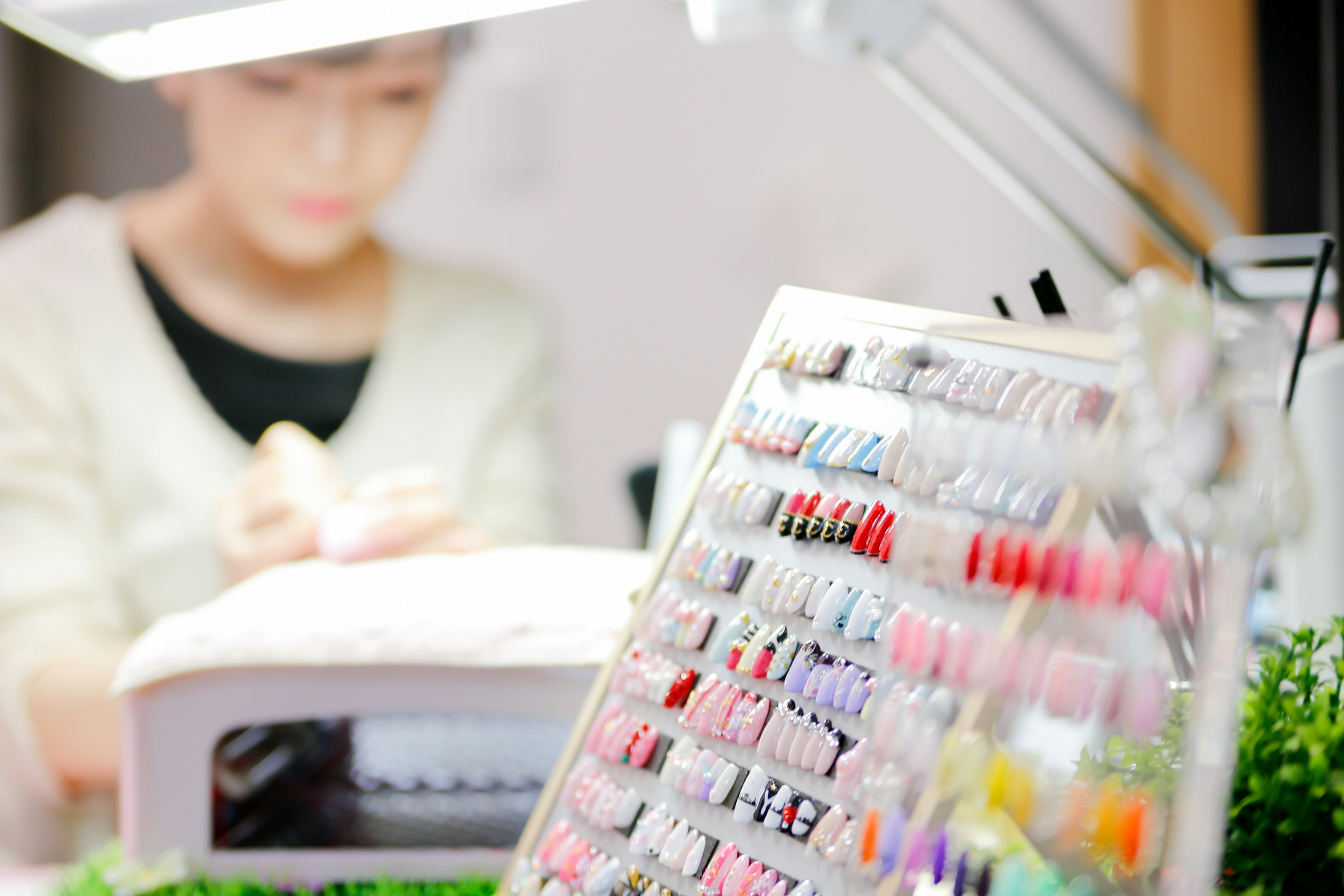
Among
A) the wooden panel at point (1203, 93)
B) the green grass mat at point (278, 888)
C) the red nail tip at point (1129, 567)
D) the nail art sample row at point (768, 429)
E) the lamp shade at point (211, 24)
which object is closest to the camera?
the red nail tip at point (1129, 567)

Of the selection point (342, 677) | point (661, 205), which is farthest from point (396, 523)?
point (661, 205)

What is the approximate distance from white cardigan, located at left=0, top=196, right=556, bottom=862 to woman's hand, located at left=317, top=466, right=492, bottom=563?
0.15 ft

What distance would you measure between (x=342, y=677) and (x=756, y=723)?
63 cm

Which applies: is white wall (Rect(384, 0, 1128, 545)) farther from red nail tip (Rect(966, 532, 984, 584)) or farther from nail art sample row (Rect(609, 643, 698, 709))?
red nail tip (Rect(966, 532, 984, 584))

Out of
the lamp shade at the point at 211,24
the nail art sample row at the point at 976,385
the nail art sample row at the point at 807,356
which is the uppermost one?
the lamp shade at the point at 211,24

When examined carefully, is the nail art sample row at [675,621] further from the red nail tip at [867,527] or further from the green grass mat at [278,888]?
the green grass mat at [278,888]

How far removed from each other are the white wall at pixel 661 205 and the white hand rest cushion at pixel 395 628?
30.3 inches

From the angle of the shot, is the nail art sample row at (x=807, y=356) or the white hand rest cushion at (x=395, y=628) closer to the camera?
the nail art sample row at (x=807, y=356)

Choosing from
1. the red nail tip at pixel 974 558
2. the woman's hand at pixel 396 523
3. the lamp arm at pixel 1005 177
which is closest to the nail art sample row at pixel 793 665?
the red nail tip at pixel 974 558

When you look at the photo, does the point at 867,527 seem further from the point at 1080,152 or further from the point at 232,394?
the point at 232,394

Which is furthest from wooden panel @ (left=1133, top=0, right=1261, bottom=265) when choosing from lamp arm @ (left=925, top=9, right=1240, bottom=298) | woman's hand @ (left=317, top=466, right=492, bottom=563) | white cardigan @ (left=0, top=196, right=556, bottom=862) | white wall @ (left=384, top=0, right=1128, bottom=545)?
white cardigan @ (left=0, top=196, right=556, bottom=862)

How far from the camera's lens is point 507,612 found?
1137 millimetres

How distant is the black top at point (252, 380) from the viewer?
5.87ft

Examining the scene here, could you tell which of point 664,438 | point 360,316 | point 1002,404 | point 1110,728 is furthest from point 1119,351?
point 360,316
